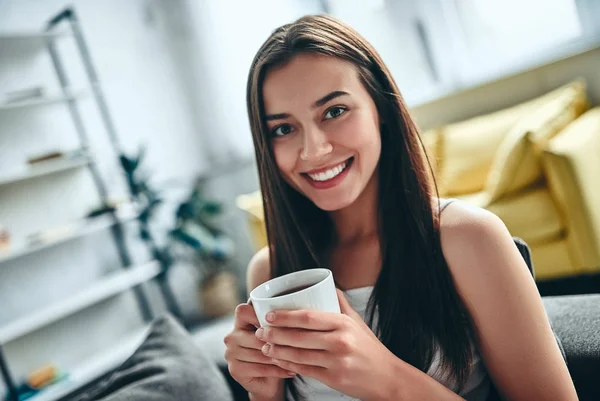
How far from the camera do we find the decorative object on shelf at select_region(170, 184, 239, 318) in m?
3.60

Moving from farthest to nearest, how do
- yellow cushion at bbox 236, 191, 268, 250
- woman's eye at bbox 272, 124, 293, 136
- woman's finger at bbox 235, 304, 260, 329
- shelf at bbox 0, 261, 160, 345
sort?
yellow cushion at bbox 236, 191, 268, 250 < shelf at bbox 0, 261, 160, 345 < woman's eye at bbox 272, 124, 293, 136 < woman's finger at bbox 235, 304, 260, 329

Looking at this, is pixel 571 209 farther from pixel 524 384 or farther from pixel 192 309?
pixel 192 309

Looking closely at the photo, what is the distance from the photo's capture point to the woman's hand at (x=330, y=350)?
0.61m

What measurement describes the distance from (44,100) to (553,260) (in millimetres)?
3012

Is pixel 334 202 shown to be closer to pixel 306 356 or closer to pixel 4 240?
pixel 306 356

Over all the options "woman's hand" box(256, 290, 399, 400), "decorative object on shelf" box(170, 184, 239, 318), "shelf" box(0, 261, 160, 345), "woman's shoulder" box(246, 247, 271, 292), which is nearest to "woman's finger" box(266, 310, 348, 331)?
"woman's hand" box(256, 290, 399, 400)

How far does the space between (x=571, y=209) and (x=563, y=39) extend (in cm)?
170

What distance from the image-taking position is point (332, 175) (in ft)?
2.98

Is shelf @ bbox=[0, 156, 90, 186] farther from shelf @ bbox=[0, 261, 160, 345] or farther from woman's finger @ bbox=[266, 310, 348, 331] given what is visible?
woman's finger @ bbox=[266, 310, 348, 331]

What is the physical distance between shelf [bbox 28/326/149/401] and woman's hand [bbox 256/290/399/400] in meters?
2.11

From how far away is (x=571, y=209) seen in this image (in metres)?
2.22

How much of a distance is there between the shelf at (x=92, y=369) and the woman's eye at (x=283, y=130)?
1932 millimetres

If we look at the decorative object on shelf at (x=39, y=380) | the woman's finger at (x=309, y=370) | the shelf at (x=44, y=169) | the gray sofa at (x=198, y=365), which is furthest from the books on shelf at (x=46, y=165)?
the woman's finger at (x=309, y=370)

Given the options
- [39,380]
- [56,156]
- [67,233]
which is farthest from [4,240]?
[39,380]
